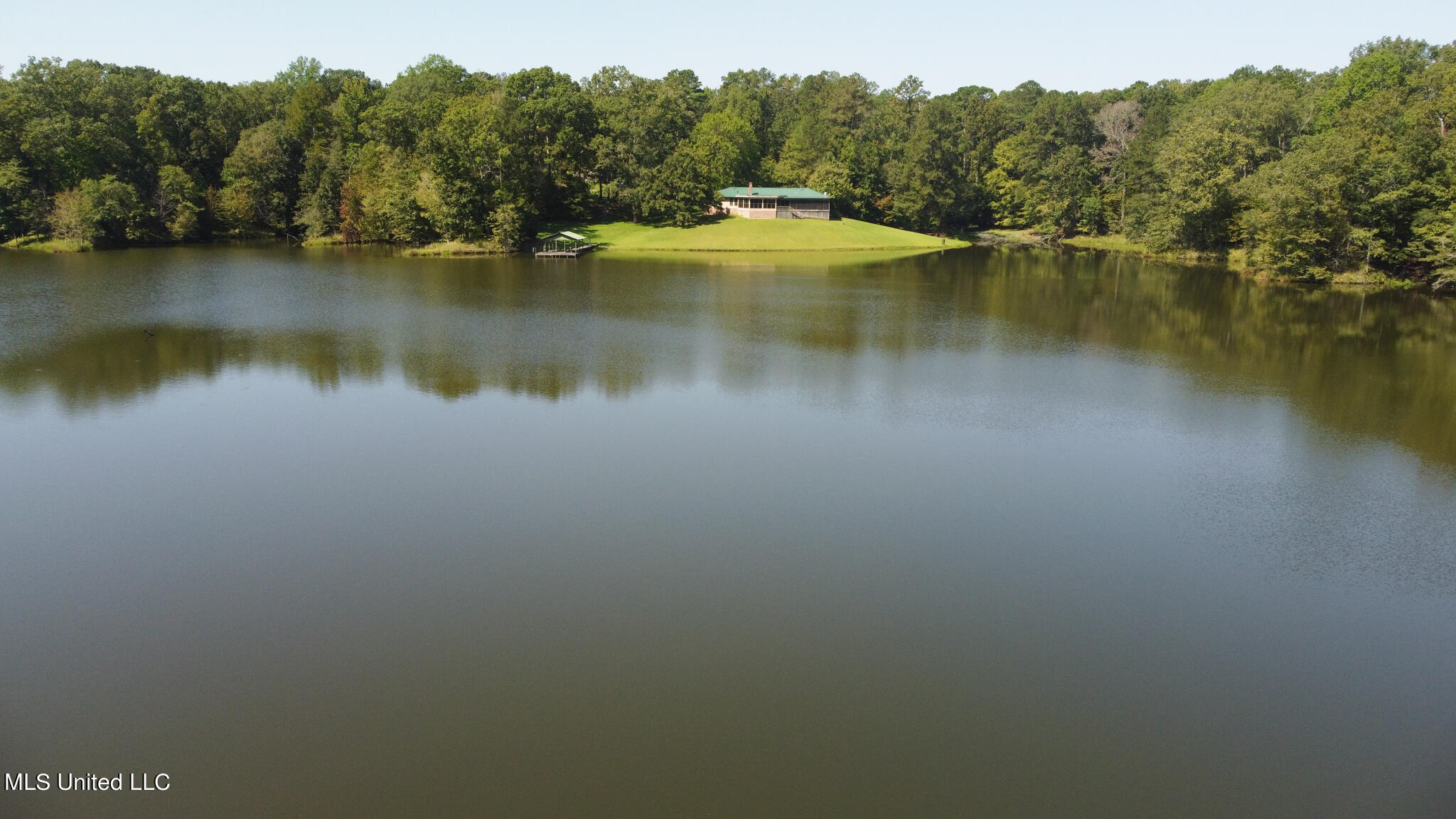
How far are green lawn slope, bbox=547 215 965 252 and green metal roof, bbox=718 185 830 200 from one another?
1575mm

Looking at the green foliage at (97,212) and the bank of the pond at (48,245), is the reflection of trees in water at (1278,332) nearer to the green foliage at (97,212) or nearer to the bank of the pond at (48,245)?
the green foliage at (97,212)

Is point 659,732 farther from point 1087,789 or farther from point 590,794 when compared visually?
point 1087,789

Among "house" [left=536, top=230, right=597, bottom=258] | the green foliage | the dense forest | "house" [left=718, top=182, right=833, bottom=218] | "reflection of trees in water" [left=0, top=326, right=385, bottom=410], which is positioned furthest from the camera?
"house" [left=718, top=182, right=833, bottom=218]

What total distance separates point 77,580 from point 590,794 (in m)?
7.74

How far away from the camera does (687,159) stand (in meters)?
58.6

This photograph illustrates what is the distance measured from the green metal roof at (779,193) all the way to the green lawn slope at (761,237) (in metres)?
1.58

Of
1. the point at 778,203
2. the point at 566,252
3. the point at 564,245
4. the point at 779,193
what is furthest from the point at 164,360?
the point at 778,203

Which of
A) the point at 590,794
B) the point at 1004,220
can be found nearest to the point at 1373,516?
the point at 590,794

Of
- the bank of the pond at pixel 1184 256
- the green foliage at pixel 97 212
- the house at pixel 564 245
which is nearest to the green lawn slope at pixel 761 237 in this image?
the house at pixel 564 245

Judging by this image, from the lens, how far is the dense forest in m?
40.8

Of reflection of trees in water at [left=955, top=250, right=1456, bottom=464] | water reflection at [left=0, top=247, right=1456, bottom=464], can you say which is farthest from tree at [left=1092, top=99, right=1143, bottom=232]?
water reflection at [left=0, top=247, right=1456, bottom=464]

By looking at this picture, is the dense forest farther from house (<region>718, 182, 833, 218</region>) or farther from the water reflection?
the water reflection

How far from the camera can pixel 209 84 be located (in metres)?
62.2

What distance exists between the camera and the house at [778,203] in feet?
205
